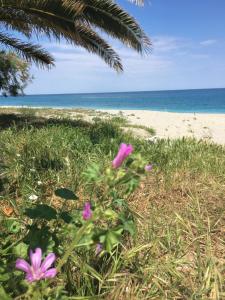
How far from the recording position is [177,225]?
262 cm

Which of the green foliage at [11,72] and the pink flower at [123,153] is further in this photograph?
the green foliage at [11,72]

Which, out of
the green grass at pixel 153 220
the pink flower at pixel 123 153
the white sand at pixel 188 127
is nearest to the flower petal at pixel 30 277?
the green grass at pixel 153 220

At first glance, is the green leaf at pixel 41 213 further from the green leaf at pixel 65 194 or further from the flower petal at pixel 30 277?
the flower petal at pixel 30 277

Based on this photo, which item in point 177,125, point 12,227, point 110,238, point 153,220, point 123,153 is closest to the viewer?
point 123,153

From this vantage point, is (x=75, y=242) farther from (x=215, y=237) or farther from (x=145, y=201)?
(x=145, y=201)

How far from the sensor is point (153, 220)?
272cm

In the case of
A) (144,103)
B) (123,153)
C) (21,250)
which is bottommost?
(144,103)

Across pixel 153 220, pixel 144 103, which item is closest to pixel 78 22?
pixel 153 220

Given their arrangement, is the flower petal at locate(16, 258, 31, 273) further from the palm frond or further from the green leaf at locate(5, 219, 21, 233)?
the palm frond

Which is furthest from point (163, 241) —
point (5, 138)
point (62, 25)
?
point (62, 25)

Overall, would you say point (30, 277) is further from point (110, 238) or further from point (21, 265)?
point (110, 238)

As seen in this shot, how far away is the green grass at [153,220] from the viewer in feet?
6.60

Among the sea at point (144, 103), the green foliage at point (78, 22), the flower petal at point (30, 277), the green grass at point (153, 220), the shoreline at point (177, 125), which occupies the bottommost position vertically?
the sea at point (144, 103)

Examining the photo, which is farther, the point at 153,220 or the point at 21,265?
the point at 153,220
